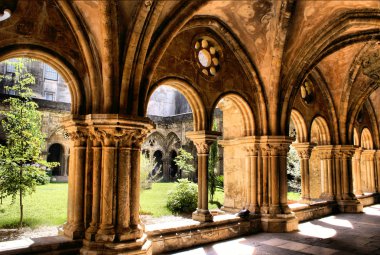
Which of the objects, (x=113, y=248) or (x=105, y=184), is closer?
(x=113, y=248)

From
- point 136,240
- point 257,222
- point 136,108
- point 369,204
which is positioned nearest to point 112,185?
point 136,240

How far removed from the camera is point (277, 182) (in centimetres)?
718

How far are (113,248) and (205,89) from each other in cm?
354

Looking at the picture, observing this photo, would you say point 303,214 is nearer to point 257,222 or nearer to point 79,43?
point 257,222

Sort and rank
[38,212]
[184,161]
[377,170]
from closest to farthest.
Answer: [38,212], [184,161], [377,170]

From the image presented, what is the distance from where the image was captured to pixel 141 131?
4.84 meters

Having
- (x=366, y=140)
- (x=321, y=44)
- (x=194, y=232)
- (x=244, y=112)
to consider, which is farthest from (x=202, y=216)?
(x=366, y=140)

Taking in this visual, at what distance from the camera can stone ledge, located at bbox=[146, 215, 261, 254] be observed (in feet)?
17.1

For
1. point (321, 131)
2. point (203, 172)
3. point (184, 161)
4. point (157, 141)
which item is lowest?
point (203, 172)

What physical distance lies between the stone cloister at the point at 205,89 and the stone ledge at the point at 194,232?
2 cm

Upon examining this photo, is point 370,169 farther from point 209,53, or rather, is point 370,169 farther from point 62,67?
point 62,67

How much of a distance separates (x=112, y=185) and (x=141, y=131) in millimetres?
908

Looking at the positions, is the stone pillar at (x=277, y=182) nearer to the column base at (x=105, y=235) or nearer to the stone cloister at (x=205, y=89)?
the stone cloister at (x=205, y=89)

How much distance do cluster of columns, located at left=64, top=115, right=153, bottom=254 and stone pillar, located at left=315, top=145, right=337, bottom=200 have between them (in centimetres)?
724
